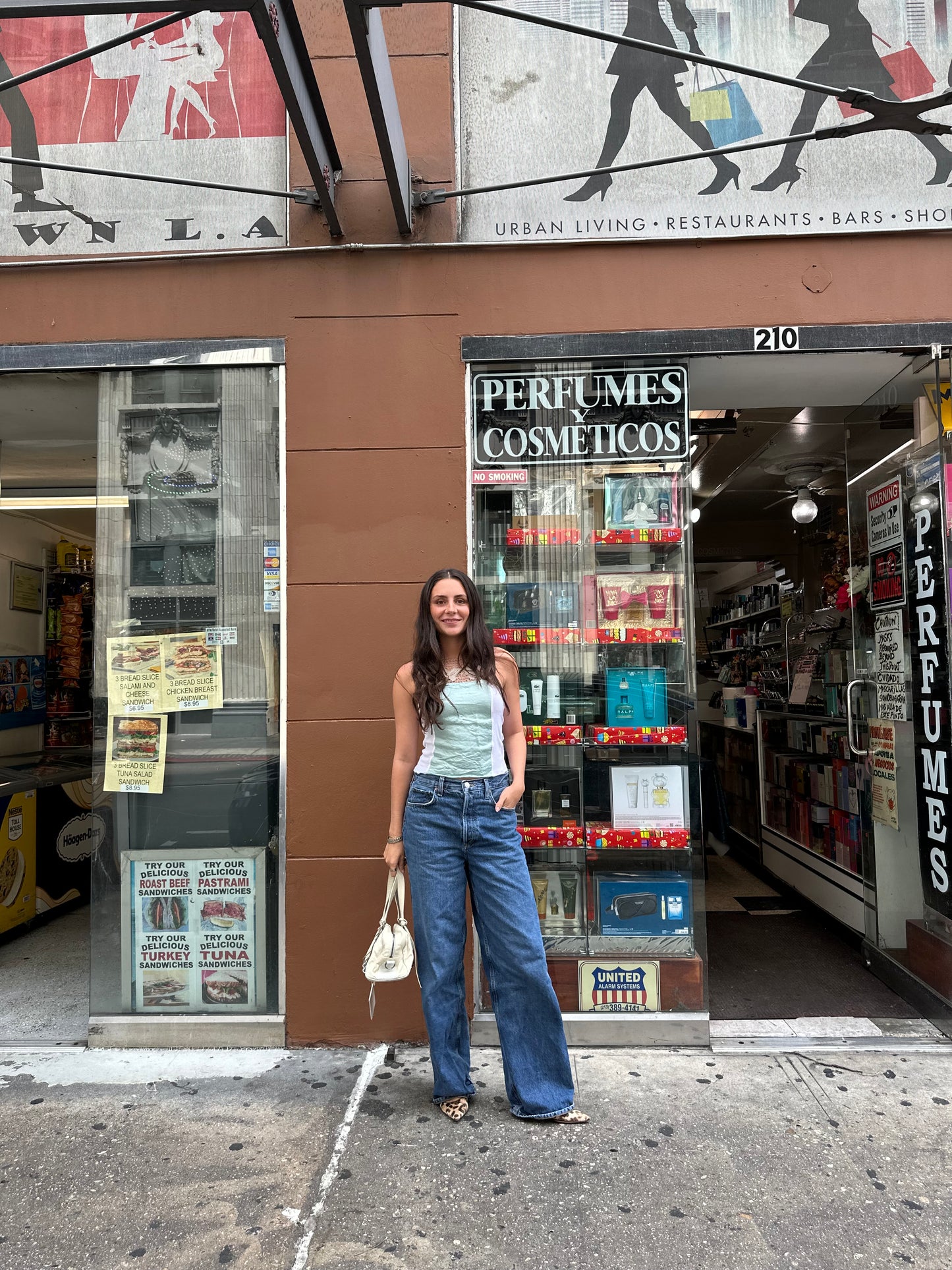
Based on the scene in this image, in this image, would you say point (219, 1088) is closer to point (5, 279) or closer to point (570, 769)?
point (570, 769)

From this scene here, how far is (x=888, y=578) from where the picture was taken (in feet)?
13.8

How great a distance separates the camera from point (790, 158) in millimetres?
3670

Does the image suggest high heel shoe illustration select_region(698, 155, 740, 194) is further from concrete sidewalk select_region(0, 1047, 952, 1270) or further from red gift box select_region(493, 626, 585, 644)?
concrete sidewalk select_region(0, 1047, 952, 1270)

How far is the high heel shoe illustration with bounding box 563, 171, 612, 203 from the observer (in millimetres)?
3682

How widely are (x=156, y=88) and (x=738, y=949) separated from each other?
5386 millimetres

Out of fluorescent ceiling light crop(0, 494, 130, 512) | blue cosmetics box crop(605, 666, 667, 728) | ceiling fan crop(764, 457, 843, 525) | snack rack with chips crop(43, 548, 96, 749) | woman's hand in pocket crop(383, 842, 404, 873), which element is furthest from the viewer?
ceiling fan crop(764, 457, 843, 525)

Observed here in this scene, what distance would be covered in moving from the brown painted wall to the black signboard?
113cm

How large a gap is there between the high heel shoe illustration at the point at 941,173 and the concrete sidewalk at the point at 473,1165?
3.80 meters

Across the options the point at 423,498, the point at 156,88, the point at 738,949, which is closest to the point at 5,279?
the point at 156,88

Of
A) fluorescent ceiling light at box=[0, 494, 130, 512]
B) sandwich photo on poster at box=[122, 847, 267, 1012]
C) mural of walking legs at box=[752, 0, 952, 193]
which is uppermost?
mural of walking legs at box=[752, 0, 952, 193]

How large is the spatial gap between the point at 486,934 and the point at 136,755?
1.86 m

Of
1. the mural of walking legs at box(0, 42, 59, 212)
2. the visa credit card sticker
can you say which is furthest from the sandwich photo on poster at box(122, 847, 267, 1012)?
the mural of walking legs at box(0, 42, 59, 212)

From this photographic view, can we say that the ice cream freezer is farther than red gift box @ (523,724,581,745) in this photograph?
Yes

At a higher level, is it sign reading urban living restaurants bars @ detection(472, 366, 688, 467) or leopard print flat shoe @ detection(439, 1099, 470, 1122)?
sign reading urban living restaurants bars @ detection(472, 366, 688, 467)
